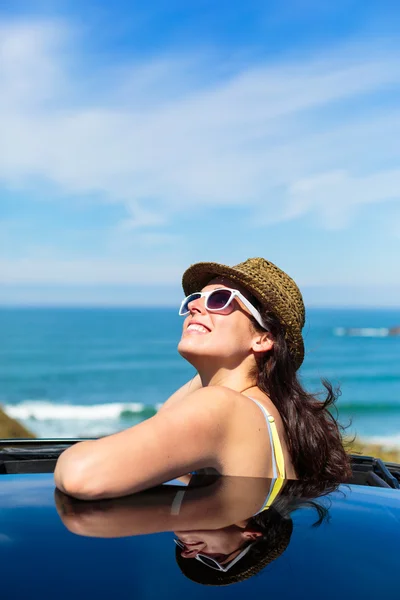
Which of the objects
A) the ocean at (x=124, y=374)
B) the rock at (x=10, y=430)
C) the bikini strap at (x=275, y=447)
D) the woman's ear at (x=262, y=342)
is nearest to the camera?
the bikini strap at (x=275, y=447)

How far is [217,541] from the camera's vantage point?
4.60ft

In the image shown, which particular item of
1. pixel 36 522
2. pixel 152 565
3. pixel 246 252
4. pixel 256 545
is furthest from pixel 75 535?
pixel 246 252

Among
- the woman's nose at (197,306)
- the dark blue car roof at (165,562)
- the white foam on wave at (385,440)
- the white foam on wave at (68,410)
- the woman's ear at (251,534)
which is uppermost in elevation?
the woman's nose at (197,306)

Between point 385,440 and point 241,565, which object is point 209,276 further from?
point 385,440

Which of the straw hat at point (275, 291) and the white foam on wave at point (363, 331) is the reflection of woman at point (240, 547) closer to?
the straw hat at point (275, 291)

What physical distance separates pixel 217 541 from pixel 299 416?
1.56 meters

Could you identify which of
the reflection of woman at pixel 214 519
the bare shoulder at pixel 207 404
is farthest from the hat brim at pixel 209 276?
the reflection of woman at pixel 214 519

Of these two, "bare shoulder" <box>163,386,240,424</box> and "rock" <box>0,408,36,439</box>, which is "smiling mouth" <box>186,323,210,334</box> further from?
"rock" <box>0,408,36,439</box>

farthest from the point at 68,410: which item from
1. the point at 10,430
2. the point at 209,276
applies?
the point at 209,276

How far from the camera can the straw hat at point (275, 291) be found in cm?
304

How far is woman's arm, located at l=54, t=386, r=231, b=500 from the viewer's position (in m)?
1.89

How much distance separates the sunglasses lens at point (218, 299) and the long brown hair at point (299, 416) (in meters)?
0.15

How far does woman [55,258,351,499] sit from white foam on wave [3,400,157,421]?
30.8m

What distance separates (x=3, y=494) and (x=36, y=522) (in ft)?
0.87
